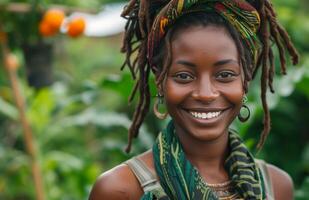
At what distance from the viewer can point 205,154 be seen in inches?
95.4

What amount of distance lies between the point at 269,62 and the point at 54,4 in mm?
3362

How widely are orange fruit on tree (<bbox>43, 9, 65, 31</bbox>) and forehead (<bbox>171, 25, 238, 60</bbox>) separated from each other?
9.18 feet

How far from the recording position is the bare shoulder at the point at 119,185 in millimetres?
2357

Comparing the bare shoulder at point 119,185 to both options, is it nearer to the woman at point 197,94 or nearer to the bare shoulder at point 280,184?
the woman at point 197,94

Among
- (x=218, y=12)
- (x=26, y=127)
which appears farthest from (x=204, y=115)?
(x=26, y=127)

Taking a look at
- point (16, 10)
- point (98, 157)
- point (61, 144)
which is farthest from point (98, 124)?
point (61, 144)

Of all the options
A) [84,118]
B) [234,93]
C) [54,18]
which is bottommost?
[84,118]

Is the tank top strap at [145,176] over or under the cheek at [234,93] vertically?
under

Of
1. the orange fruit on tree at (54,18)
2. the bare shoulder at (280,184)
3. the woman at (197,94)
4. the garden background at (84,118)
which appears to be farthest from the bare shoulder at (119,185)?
the orange fruit on tree at (54,18)

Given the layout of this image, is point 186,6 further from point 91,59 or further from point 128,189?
point 91,59

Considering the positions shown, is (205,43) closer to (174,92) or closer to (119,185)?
(174,92)

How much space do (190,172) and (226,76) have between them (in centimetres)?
33

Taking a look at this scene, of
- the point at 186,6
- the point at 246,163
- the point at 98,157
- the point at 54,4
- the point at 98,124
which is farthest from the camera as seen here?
the point at 98,157

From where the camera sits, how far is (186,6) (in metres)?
2.26
